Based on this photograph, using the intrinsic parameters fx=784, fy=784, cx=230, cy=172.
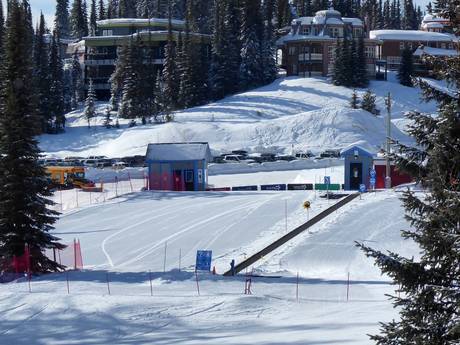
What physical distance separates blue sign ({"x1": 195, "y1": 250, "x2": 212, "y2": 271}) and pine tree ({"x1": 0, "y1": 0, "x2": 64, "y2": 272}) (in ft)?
17.8

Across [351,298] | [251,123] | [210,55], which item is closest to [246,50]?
[210,55]

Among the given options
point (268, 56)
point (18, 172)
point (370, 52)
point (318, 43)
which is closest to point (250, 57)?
point (268, 56)

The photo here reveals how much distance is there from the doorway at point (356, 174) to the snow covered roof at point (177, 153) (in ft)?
33.4

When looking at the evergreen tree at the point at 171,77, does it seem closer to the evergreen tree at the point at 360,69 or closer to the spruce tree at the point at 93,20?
the evergreen tree at the point at 360,69

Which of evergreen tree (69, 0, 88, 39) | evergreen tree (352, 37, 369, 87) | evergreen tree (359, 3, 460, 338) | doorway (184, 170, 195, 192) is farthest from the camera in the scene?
evergreen tree (69, 0, 88, 39)

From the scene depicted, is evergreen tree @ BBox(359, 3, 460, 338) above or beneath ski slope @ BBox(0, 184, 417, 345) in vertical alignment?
above

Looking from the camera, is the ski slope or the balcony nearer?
the ski slope

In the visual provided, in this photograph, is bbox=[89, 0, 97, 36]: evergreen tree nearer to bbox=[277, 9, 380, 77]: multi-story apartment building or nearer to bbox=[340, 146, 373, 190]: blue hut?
bbox=[277, 9, 380, 77]: multi-story apartment building

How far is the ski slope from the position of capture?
62.1 feet

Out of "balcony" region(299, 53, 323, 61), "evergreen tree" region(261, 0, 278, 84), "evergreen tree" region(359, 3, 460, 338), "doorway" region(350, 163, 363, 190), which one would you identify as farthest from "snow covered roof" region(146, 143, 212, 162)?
"balcony" region(299, 53, 323, 61)

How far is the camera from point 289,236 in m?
32.6

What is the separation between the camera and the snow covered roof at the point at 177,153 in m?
52.8

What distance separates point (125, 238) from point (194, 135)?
4174 centimetres

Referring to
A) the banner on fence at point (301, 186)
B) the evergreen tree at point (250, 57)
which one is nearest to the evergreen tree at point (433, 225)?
the banner on fence at point (301, 186)
